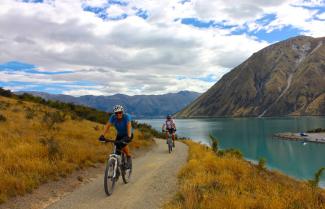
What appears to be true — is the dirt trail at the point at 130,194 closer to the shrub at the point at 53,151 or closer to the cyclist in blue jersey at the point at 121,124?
the cyclist in blue jersey at the point at 121,124

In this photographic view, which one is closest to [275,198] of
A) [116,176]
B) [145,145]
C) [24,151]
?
[116,176]

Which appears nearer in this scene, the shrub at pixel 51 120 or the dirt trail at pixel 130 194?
the dirt trail at pixel 130 194

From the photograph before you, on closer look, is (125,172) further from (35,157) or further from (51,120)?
(51,120)

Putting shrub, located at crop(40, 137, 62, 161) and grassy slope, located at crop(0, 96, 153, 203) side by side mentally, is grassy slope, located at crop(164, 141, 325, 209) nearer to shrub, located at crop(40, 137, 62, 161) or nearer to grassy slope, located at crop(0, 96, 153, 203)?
grassy slope, located at crop(0, 96, 153, 203)

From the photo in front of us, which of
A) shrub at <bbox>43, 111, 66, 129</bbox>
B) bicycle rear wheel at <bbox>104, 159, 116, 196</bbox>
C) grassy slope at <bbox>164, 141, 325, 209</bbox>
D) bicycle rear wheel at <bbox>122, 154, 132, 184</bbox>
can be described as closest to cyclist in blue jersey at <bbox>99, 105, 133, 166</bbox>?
bicycle rear wheel at <bbox>122, 154, 132, 184</bbox>

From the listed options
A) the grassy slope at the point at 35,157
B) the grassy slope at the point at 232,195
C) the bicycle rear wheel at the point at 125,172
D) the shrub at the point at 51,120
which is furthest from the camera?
the shrub at the point at 51,120

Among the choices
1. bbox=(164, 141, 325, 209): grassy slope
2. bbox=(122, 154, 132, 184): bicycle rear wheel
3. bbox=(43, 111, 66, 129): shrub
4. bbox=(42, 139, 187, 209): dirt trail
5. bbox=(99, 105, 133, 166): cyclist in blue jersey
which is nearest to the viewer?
bbox=(164, 141, 325, 209): grassy slope

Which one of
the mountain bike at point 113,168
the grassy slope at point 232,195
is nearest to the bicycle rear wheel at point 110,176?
the mountain bike at point 113,168

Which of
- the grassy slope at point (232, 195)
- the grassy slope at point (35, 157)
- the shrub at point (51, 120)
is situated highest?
the shrub at point (51, 120)

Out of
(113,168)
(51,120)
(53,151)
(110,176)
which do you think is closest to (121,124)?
(113,168)

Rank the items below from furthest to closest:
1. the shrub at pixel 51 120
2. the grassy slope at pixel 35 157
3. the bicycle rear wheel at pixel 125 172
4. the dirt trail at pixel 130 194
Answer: the shrub at pixel 51 120 → the bicycle rear wheel at pixel 125 172 → the grassy slope at pixel 35 157 → the dirt trail at pixel 130 194

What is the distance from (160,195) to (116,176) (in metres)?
1.65

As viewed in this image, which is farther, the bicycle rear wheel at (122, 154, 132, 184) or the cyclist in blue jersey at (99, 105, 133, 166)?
the bicycle rear wheel at (122, 154, 132, 184)

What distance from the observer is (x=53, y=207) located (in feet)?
31.2
